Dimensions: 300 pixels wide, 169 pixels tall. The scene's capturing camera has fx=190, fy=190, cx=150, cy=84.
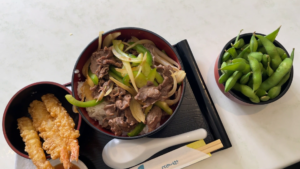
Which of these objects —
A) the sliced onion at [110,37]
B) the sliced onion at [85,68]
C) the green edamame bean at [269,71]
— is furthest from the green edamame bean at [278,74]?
the sliced onion at [85,68]

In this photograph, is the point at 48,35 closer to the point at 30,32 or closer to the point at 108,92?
the point at 30,32

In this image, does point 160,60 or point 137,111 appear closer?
point 137,111

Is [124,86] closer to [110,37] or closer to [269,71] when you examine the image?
[110,37]

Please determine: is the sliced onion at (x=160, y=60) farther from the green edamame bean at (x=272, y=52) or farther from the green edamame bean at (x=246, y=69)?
the green edamame bean at (x=272, y=52)

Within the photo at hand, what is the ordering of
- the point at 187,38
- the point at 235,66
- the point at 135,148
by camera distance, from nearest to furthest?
the point at 235,66, the point at 135,148, the point at 187,38

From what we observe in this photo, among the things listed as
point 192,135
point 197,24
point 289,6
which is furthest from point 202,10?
point 192,135

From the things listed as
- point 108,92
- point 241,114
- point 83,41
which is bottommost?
point 241,114

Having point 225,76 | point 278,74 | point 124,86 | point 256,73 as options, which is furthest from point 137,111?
point 278,74

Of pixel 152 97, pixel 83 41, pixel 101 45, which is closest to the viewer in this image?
pixel 152 97

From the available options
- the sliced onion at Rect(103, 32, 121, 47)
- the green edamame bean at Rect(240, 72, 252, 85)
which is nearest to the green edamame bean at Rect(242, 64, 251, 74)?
the green edamame bean at Rect(240, 72, 252, 85)
